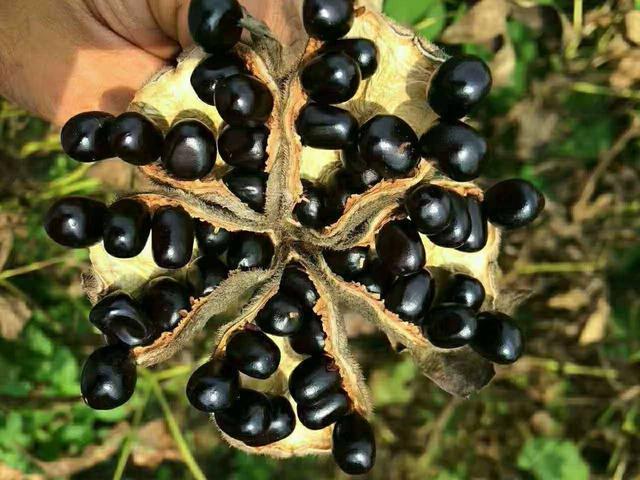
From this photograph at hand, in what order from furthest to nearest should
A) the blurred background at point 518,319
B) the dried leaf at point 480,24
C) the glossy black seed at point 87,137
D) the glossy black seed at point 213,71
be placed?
the blurred background at point 518,319 < the dried leaf at point 480,24 < the glossy black seed at point 87,137 < the glossy black seed at point 213,71

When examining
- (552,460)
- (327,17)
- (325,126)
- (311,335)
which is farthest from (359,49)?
(552,460)

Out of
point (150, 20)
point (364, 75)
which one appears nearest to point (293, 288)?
point (364, 75)

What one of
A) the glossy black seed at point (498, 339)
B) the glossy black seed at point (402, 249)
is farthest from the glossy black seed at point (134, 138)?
the glossy black seed at point (498, 339)

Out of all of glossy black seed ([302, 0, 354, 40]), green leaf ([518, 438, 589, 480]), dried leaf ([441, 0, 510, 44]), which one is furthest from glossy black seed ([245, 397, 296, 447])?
dried leaf ([441, 0, 510, 44])

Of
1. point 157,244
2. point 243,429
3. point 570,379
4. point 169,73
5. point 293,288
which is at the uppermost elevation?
point 169,73

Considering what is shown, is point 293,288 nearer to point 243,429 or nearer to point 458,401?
point 243,429

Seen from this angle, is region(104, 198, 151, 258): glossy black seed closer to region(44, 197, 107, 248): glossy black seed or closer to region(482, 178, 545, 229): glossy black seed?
region(44, 197, 107, 248): glossy black seed

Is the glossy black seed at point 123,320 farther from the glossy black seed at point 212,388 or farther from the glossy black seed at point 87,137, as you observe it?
the glossy black seed at point 87,137
